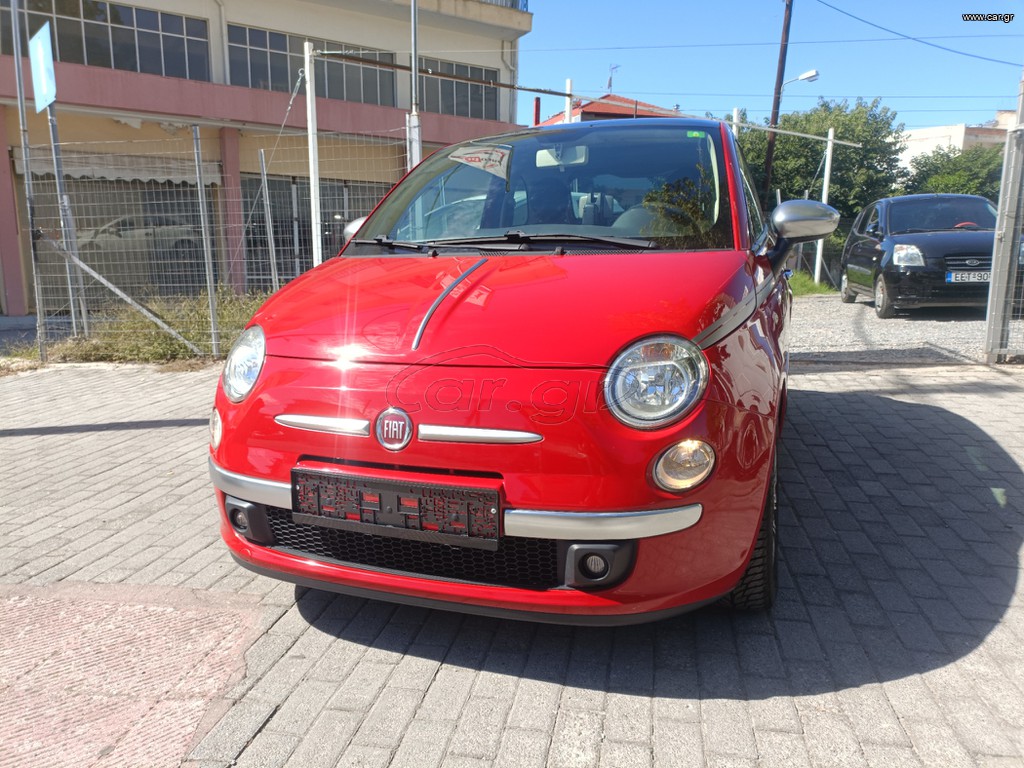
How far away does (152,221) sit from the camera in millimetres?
12594

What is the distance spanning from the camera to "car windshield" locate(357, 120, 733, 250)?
2889 millimetres

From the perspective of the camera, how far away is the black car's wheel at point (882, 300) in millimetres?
9961

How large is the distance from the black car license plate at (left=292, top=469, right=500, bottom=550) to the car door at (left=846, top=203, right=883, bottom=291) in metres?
9.73

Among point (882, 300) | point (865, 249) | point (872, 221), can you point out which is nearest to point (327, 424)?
point (882, 300)

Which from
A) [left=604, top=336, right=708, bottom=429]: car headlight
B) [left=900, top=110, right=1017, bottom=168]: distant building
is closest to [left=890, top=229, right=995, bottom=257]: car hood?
[left=604, top=336, right=708, bottom=429]: car headlight

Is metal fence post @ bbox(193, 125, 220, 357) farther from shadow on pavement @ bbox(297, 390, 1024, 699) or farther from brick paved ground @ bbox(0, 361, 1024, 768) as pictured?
shadow on pavement @ bbox(297, 390, 1024, 699)

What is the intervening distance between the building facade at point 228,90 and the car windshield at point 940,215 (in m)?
7.11

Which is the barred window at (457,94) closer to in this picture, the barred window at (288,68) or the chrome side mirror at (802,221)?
the barred window at (288,68)

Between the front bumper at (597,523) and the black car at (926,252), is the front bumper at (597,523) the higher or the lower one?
the lower one

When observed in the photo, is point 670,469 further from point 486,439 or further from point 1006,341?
point 1006,341

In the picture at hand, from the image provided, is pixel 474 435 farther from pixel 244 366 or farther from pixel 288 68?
pixel 288 68

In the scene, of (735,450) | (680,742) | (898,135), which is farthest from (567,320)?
(898,135)

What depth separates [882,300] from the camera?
33.3 feet

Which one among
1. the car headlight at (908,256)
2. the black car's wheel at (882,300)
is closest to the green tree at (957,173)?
the black car's wheel at (882,300)
